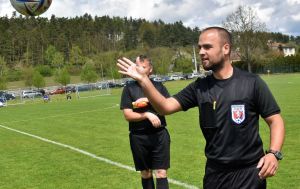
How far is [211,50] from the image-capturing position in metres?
4.11

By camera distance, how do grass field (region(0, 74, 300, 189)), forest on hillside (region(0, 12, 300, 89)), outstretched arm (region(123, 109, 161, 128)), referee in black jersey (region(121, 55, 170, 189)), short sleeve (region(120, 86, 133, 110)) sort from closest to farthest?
outstretched arm (region(123, 109, 161, 128))
referee in black jersey (region(121, 55, 170, 189))
short sleeve (region(120, 86, 133, 110))
grass field (region(0, 74, 300, 189))
forest on hillside (region(0, 12, 300, 89))

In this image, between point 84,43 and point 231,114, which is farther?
point 84,43

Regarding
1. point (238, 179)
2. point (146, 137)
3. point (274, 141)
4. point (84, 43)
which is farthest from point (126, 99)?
point (84, 43)

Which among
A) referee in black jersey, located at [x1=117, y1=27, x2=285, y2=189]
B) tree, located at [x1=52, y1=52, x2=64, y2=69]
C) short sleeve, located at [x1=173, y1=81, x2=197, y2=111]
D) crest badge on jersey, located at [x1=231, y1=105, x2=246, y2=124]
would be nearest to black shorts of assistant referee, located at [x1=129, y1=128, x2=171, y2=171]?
short sleeve, located at [x1=173, y1=81, x2=197, y2=111]

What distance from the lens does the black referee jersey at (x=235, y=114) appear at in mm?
4070

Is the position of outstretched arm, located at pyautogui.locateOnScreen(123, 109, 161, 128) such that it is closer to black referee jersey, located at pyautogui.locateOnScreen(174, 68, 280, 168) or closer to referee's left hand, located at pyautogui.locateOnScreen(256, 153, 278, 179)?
black referee jersey, located at pyautogui.locateOnScreen(174, 68, 280, 168)

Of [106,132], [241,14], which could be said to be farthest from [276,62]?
[106,132]

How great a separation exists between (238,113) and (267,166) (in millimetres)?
503

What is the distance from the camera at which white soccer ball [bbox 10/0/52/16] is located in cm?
1036

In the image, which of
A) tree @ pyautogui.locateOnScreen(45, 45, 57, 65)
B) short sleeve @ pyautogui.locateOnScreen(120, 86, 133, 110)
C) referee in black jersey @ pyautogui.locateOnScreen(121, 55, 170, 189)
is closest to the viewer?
referee in black jersey @ pyautogui.locateOnScreen(121, 55, 170, 189)

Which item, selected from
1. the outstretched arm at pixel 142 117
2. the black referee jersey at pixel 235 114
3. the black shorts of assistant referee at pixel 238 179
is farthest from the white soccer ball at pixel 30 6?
the black shorts of assistant referee at pixel 238 179

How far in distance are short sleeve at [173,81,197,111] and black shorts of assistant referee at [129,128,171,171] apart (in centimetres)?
233

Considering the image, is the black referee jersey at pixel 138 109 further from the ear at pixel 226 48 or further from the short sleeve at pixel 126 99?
the ear at pixel 226 48

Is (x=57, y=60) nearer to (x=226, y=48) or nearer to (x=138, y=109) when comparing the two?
(x=138, y=109)
